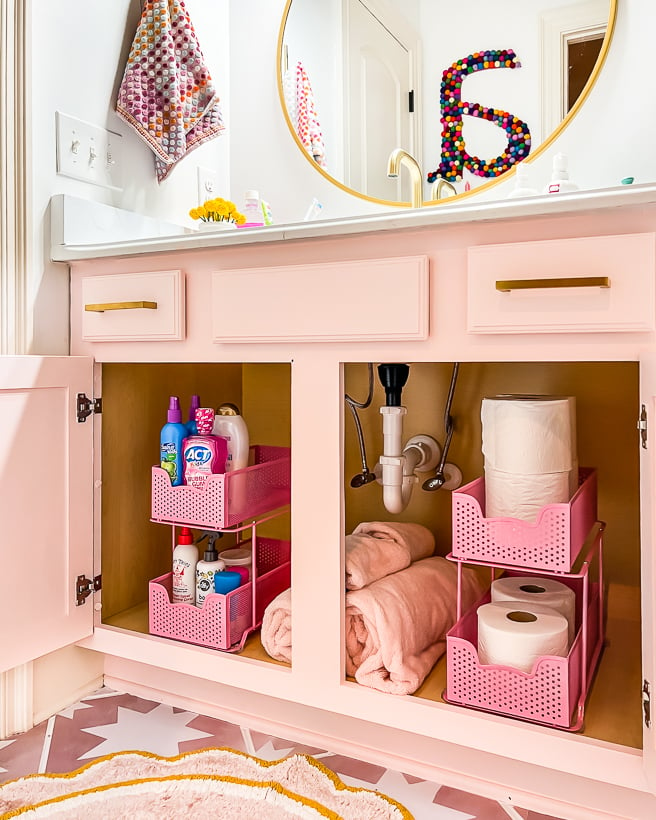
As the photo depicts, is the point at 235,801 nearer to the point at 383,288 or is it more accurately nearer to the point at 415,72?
the point at 383,288

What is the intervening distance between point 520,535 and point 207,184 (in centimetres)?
137

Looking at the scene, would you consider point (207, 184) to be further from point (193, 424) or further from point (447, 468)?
point (447, 468)

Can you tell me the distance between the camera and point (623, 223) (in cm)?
97

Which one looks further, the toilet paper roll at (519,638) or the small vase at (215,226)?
the small vase at (215,226)

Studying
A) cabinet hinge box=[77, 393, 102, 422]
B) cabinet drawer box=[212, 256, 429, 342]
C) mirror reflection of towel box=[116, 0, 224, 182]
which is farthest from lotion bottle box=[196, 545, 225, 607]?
mirror reflection of towel box=[116, 0, 224, 182]

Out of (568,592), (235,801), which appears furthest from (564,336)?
(235,801)

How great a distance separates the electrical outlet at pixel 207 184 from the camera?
1.93m

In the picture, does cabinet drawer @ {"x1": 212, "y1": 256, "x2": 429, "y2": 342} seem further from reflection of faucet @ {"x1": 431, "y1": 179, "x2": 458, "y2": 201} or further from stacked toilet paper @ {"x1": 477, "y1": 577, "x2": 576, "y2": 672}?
reflection of faucet @ {"x1": 431, "y1": 179, "x2": 458, "y2": 201}

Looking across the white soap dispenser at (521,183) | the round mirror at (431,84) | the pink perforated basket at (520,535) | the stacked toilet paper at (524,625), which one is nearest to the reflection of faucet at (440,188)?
the round mirror at (431,84)

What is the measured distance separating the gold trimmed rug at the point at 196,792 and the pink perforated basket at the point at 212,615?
0.22m

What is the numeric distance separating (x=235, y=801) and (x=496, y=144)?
1453mm

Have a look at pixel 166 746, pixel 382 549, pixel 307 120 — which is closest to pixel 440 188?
pixel 307 120

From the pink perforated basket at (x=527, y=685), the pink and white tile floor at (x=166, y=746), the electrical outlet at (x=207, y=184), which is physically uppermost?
the electrical outlet at (x=207, y=184)

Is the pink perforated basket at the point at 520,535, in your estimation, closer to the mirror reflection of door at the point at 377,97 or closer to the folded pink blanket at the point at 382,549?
the folded pink blanket at the point at 382,549
